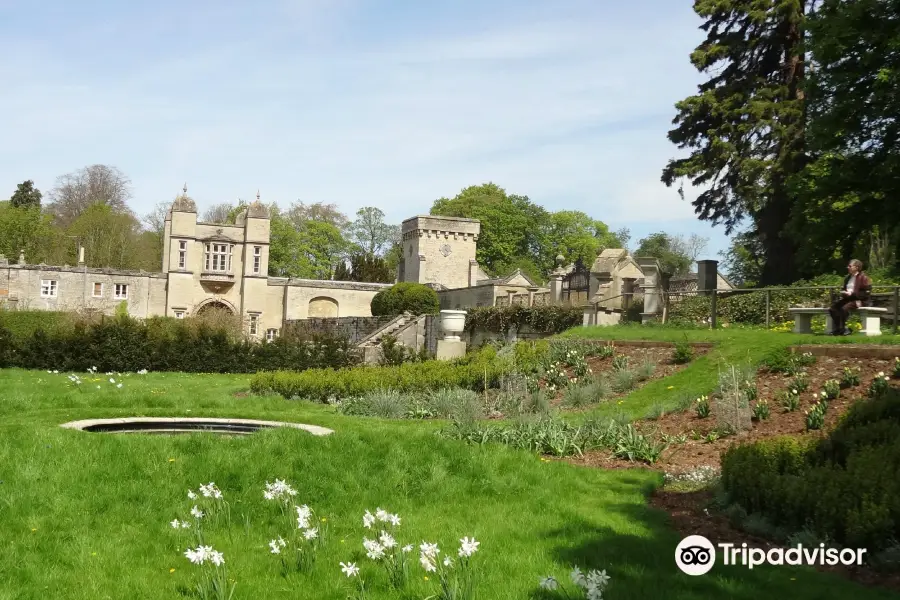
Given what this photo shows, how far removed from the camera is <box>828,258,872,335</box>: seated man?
14453 millimetres

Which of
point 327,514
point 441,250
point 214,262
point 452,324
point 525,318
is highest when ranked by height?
point 441,250

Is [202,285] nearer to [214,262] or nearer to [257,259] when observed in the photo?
[214,262]

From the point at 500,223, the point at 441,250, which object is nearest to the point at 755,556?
the point at 441,250

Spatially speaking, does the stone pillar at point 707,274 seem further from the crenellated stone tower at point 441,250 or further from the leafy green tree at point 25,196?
the leafy green tree at point 25,196

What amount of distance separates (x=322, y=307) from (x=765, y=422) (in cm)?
4241

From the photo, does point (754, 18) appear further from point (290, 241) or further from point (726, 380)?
point (290, 241)

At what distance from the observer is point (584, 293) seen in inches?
1054

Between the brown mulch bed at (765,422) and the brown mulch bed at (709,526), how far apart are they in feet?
4.04

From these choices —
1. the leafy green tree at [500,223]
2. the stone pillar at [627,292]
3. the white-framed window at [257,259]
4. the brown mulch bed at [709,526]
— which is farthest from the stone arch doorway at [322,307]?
the brown mulch bed at [709,526]

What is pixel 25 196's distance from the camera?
65.1 metres

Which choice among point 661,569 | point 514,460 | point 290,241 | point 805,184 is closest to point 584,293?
point 805,184

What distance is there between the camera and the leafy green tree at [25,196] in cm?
6494

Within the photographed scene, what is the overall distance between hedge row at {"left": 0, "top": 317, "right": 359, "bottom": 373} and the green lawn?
49.2 ft

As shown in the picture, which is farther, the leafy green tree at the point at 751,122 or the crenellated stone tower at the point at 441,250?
the crenellated stone tower at the point at 441,250
